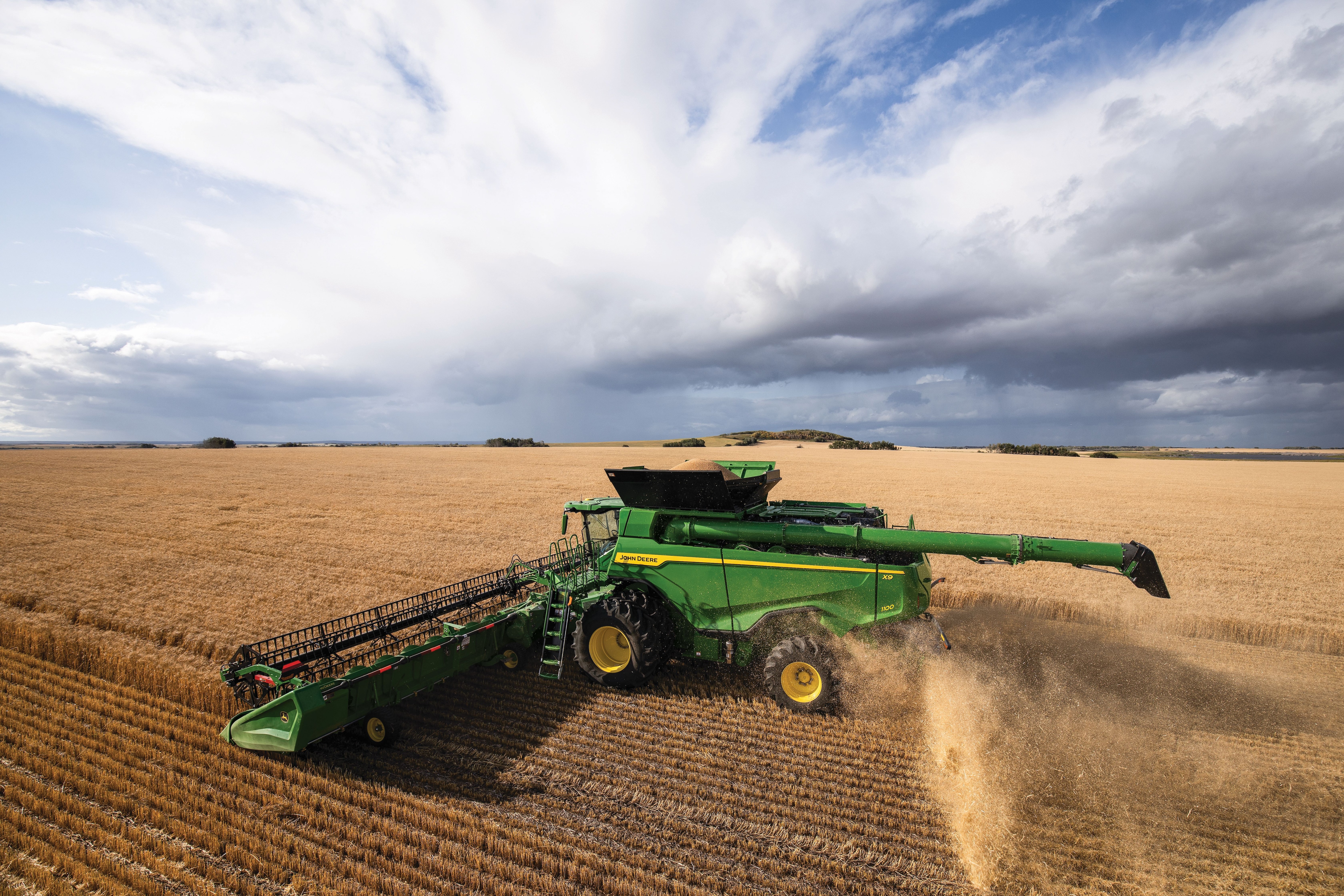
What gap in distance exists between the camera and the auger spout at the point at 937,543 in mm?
6125

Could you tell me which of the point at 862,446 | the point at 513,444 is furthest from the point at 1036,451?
the point at 513,444

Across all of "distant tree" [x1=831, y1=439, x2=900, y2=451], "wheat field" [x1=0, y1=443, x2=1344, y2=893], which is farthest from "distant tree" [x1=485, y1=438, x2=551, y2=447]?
"wheat field" [x1=0, y1=443, x2=1344, y2=893]

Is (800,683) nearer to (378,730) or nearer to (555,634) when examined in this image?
(555,634)

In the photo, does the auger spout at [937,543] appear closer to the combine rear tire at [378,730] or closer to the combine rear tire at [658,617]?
the combine rear tire at [658,617]

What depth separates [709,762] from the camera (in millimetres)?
5930

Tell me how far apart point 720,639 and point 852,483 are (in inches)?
1102

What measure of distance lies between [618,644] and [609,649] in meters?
0.14

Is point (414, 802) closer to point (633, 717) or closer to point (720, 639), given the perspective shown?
point (633, 717)

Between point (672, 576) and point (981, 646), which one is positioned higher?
point (672, 576)

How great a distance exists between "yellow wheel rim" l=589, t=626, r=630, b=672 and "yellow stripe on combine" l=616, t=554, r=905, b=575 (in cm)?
92

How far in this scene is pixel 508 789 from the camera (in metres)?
5.41

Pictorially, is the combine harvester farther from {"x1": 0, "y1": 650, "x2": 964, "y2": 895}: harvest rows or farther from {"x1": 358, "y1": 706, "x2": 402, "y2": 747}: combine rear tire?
{"x1": 0, "y1": 650, "x2": 964, "y2": 895}: harvest rows

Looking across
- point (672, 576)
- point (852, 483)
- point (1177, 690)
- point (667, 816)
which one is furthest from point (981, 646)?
point (852, 483)

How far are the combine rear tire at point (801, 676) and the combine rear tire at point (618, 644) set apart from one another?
149 centimetres
